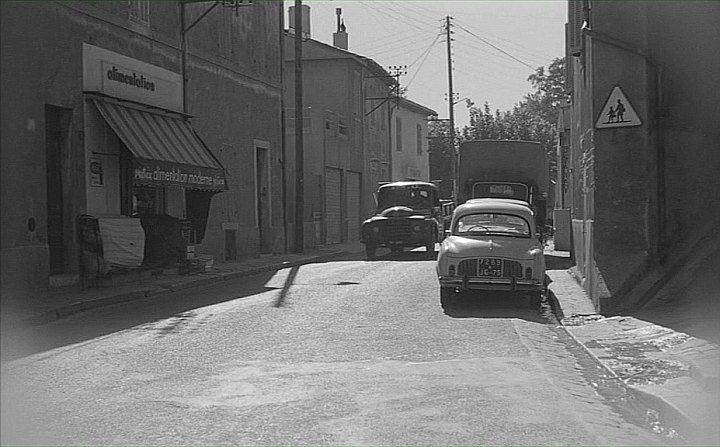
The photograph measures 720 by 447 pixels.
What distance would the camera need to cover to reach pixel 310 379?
856 centimetres

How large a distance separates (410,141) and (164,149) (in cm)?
3946

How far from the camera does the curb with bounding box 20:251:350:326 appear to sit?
1333 cm

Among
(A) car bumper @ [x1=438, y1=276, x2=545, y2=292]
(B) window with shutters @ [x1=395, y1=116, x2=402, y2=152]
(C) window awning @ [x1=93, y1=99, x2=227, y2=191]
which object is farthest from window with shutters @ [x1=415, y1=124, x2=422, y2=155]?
(A) car bumper @ [x1=438, y1=276, x2=545, y2=292]

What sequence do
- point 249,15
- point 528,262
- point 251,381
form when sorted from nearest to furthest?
1. point 251,381
2. point 528,262
3. point 249,15

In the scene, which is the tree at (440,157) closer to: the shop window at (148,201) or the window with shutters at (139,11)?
the shop window at (148,201)

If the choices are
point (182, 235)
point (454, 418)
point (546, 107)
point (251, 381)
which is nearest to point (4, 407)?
point (251, 381)

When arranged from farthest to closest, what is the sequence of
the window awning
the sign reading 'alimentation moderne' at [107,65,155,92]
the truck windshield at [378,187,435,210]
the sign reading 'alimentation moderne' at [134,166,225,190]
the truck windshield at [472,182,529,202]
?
1. the truck windshield at [378,187,435,210]
2. the truck windshield at [472,182,529,202]
3. the sign reading 'alimentation moderne' at [107,65,155,92]
4. the sign reading 'alimentation moderne' at [134,166,225,190]
5. the window awning

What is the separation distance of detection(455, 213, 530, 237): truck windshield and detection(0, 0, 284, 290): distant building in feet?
21.6

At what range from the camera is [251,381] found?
8445 mm

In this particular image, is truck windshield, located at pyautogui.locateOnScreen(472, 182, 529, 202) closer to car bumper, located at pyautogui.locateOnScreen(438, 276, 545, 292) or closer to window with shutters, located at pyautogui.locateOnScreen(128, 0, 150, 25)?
window with shutters, located at pyautogui.locateOnScreen(128, 0, 150, 25)

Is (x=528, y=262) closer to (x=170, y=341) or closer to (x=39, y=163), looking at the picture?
(x=170, y=341)

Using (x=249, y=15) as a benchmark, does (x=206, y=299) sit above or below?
below

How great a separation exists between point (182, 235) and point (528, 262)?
30.2ft

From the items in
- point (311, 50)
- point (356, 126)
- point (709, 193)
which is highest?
point (311, 50)
